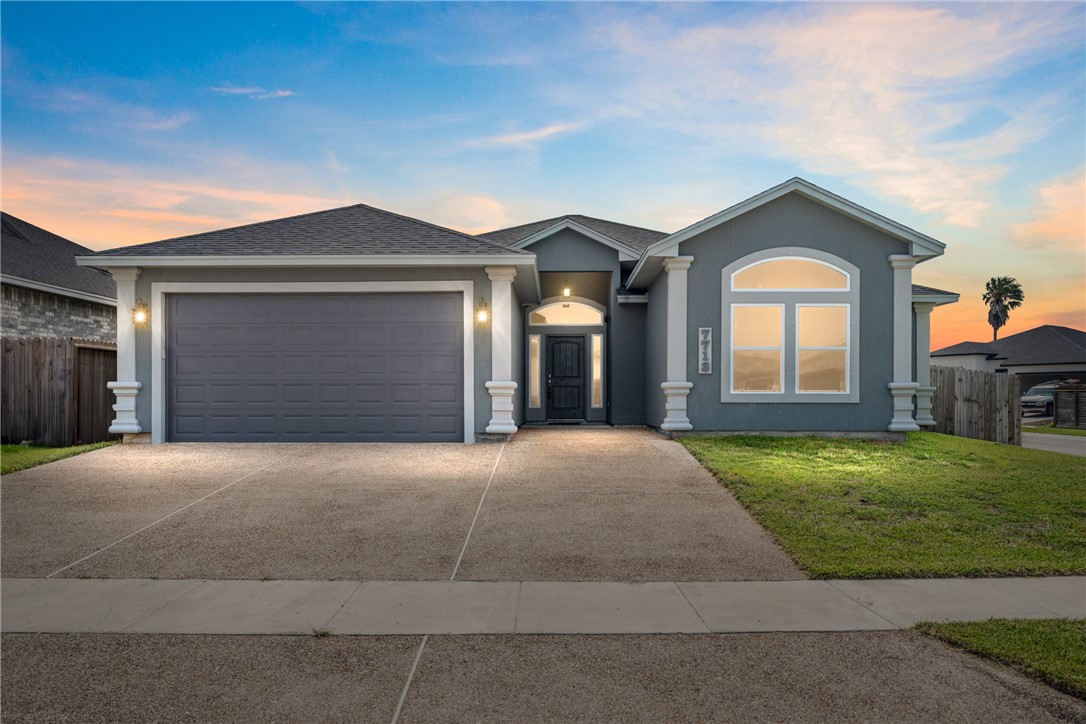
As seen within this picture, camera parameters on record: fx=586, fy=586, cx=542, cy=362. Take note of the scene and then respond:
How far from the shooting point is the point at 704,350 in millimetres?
11750

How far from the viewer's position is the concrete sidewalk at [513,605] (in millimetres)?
3793

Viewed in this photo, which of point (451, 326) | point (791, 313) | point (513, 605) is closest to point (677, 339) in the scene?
point (791, 313)

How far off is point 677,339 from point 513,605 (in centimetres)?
839

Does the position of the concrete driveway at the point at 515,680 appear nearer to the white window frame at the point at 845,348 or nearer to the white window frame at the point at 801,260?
the white window frame at the point at 845,348

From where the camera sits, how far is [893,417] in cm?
1180

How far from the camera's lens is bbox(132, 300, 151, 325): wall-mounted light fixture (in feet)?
35.8

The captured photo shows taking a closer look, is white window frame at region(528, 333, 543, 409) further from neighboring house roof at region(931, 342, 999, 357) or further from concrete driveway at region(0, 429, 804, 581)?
neighboring house roof at region(931, 342, 999, 357)

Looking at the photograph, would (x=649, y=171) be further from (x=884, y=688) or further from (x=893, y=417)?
(x=884, y=688)

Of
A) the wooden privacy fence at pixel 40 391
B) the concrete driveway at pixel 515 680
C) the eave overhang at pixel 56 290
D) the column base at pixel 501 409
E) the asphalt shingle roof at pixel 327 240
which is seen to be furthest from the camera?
the eave overhang at pixel 56 290

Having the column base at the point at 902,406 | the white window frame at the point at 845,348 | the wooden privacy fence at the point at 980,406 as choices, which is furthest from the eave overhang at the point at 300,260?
the wooden privacy fence at the point at 980,406

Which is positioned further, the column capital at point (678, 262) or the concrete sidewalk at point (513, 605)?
the column capital at point (678, 262)

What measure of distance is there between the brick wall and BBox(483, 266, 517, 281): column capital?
40.8 feet

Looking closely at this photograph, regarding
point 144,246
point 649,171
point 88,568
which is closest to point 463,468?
point 88,568

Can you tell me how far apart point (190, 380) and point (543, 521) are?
830 centimetres
